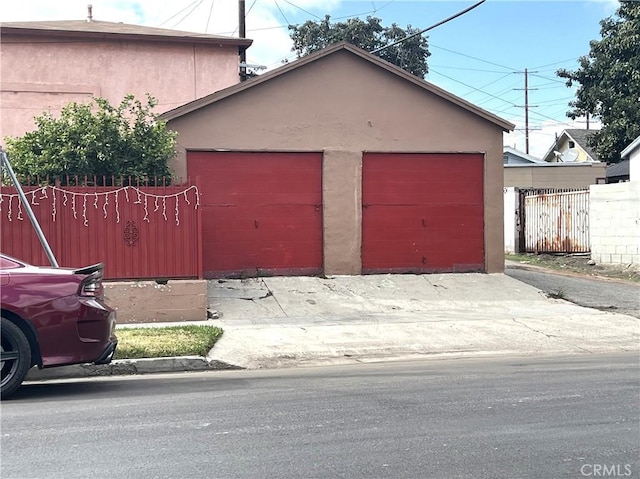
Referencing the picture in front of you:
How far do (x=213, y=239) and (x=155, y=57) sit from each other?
8418 mm

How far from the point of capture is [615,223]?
18938 millimetres

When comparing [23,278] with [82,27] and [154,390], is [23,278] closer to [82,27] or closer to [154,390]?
[154,390]

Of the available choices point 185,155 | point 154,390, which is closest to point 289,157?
point 185,155

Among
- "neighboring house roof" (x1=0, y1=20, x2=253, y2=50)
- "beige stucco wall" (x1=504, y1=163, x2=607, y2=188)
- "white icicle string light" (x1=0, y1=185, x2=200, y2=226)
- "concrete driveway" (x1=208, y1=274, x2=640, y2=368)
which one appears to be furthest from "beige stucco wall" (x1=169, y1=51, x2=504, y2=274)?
"beige stucco wall" (x1=504, y1=163, x2=607, y2=188)

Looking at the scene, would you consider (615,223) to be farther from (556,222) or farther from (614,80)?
(614,80)

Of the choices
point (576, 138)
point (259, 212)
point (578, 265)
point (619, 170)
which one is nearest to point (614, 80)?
point (619, 170)

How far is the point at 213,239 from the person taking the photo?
14508 mm

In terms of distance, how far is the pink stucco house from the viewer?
63.0 feet

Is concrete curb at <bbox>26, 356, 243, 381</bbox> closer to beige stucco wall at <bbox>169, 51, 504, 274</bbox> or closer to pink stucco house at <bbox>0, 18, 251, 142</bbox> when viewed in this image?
beige stucco wall at <bbox>169, 51, 504, 274</bbox>

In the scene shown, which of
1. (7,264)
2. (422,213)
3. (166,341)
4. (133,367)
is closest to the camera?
(7,264)

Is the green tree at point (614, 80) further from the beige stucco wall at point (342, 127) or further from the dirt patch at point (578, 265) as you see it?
the beige stucco wall at point (342, 127)

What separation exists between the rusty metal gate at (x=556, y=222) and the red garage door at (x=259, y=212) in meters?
9.95

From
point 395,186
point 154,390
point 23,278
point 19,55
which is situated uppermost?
point 19,55

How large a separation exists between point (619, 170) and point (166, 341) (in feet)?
84.0
